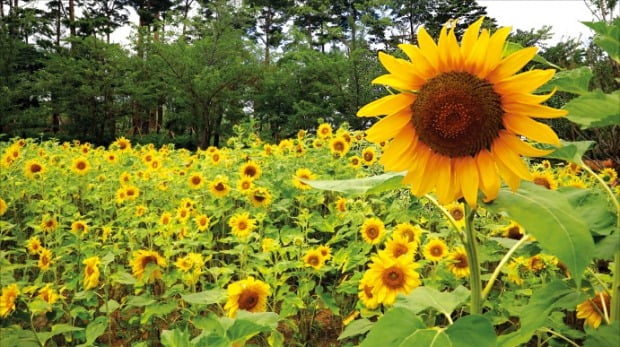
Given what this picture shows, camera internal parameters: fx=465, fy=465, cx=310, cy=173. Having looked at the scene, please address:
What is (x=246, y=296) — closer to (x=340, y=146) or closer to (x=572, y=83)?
(x=572, y=83)

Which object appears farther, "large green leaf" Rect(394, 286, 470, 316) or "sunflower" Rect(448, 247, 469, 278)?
"sunflower" Rect(448, 247, 469, 278)

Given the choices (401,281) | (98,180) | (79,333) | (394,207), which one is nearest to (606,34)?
(401,281)

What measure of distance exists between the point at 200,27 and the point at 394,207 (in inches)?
615

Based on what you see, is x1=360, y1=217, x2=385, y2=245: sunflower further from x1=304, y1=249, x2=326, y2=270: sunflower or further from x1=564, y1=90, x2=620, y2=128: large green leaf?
x1=564, y1=90, x2=620, y2=128: large green leaf

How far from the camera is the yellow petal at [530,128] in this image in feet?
1.91

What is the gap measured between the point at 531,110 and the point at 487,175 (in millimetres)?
103

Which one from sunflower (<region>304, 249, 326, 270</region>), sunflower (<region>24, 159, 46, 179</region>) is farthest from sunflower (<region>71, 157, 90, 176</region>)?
sunflower (<region>304, 249, 326, 270</region>)

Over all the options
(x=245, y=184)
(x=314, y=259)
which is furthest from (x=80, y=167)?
(x=314, y=259)

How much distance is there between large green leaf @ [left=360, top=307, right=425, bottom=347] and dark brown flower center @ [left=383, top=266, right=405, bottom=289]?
0.73 meters

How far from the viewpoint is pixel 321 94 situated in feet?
53.7

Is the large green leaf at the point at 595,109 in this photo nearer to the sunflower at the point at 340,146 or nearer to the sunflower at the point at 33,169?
the sunflower at the point at 340,146

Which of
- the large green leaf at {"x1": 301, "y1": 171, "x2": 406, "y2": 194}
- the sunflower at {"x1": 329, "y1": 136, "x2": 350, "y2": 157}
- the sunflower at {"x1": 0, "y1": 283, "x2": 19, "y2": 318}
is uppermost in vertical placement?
the large green leaf at {"x1": 301, "y1": 171, "x2": 406, "y2": 194}

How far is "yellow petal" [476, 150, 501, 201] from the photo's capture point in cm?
58

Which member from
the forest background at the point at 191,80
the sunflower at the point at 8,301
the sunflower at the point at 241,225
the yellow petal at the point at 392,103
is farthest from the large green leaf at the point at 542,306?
the forest background at the point at 191,80
